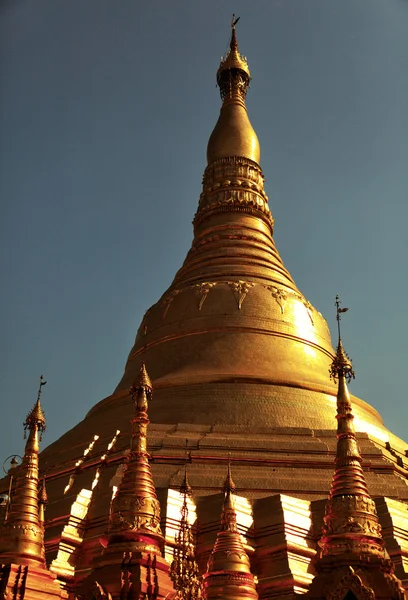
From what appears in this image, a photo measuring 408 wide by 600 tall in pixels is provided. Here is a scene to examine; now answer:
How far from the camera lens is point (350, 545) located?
30.1 ft

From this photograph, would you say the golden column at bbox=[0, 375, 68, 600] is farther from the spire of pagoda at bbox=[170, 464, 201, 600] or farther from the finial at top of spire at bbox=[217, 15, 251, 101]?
the finial at top of spire at bbox=[217, 15, 251, 101]

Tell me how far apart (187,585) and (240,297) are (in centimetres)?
1126

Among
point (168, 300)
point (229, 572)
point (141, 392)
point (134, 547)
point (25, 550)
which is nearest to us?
point (134, 547)

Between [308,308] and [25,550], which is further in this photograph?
[308,308]

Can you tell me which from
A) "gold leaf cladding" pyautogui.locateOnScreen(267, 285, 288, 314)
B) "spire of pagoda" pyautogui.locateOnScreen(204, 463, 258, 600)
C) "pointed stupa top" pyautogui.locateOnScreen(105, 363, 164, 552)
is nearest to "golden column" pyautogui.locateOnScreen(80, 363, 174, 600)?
"pointed stupa top" pyautogui.locateOnScreen(105, 363, 164, 552)

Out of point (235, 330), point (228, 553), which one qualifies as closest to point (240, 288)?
point (235, 330)

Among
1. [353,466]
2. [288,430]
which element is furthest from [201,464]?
[353,466]

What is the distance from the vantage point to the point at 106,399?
20.1 meters

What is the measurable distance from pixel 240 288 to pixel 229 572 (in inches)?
440

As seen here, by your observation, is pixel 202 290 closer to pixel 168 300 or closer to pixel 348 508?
pixel 168 300

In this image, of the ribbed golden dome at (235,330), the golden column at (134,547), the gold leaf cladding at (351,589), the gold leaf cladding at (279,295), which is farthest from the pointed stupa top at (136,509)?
the gold leaf cladding at (279,295)

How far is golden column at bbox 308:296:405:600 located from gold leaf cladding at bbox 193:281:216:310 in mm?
11287

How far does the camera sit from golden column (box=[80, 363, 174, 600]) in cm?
969

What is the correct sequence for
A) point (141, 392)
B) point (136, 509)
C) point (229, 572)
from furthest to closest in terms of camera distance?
point (141, 392) < point (229, 572) < point (136, 509)
